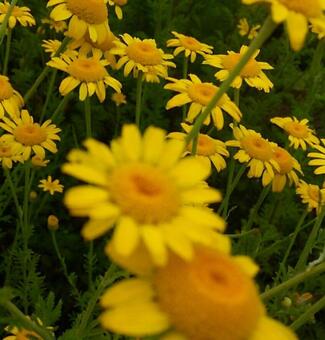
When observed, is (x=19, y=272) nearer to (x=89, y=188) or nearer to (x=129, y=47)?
(x=129, y=47)

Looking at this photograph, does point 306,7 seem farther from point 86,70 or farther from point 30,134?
point 30,134

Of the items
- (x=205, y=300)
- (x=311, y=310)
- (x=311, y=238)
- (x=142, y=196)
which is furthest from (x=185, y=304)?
(x=311, y=238)

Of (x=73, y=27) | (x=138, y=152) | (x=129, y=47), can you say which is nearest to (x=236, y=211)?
(x=129, y=47)

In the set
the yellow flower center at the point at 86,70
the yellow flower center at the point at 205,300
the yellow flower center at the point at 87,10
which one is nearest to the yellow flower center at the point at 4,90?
the yellow flower center at the point at 86,70

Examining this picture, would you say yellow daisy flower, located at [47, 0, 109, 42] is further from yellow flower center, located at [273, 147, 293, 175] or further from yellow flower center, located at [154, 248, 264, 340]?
yellow flower center, located at [154, 248, 264, 340]

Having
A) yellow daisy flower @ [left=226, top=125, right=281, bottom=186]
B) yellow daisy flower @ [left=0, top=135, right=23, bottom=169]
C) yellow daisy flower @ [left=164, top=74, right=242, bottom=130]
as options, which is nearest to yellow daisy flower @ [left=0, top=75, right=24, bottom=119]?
yellow daisy flower @ [left=0, top=135, right=23, bottom=169]
